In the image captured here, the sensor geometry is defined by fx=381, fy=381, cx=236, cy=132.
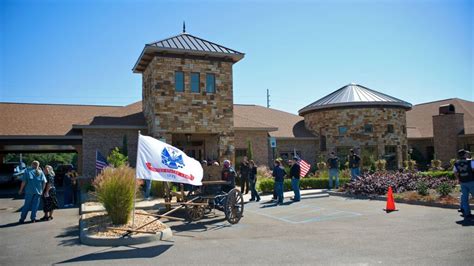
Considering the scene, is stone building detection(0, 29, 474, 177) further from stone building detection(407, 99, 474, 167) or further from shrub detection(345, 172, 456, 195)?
shrub detection(345, 172, 456, 195)

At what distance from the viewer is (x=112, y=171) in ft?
30.2

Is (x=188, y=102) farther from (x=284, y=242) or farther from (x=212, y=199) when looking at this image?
(x=284, y=242)

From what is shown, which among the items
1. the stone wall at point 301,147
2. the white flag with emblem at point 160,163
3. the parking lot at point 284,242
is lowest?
the parking lot at point 284,242

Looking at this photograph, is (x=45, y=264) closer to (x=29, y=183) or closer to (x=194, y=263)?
(x=194, y=263)

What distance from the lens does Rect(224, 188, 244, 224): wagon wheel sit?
32.7 ft

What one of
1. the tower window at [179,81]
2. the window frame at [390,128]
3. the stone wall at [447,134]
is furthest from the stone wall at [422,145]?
the tower window at [179,81]

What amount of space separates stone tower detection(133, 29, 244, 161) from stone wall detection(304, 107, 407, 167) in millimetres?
9390

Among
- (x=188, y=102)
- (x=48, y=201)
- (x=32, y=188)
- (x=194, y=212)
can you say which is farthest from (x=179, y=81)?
(x=194, y=212)

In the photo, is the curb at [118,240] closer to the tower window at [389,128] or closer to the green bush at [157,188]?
the green bush at [157,188]

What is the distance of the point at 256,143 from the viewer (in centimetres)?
2523

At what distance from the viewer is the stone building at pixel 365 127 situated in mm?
26750

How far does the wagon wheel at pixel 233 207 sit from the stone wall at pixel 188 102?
994cm

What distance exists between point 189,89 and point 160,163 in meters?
12.2

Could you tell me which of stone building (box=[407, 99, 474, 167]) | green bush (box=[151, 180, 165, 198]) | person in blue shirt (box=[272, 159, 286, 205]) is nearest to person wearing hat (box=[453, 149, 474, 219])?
person in blue shirt (box=[272, 159, 286, 205])
